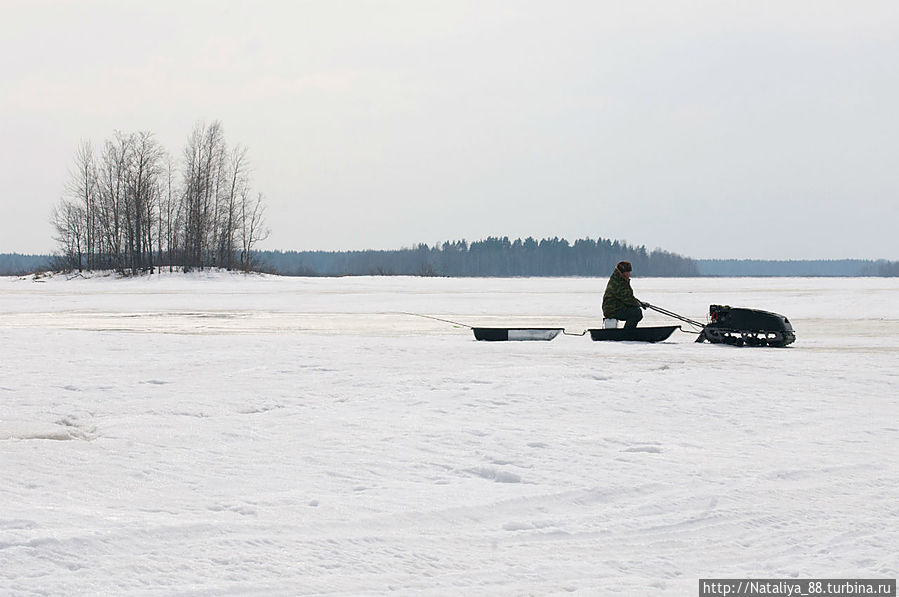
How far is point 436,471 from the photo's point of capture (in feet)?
21.2

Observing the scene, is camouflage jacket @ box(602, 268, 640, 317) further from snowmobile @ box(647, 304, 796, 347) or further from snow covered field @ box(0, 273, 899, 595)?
snow covered field @ box(0, 273, 899, 595)

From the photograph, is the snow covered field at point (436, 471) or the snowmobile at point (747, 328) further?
the snowmobile at point (747, 328)

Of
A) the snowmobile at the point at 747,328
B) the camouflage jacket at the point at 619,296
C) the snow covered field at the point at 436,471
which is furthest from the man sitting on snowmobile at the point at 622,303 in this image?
the snow covered field at the point at 436,471

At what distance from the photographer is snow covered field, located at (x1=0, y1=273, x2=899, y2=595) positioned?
4492 mm

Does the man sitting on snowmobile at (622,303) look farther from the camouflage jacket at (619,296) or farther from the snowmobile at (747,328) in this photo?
the snowmobile at (747,328)

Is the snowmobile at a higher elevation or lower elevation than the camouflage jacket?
lower

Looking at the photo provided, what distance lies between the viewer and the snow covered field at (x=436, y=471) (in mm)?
4492

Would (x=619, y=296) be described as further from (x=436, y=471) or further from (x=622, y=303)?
(x=436, y=471)

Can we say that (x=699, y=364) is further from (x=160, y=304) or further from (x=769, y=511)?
(x=160, y=304)

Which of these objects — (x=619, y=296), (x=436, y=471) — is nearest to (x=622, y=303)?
(x=619, y=296)

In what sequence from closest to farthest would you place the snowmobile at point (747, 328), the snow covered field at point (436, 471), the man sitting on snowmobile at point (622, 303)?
the snow covered field at point (436, 471) < the snowmobile at point (747, 328) < the man sitting on snowmobile at point (622, 303)

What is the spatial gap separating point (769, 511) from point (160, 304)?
2791 cm

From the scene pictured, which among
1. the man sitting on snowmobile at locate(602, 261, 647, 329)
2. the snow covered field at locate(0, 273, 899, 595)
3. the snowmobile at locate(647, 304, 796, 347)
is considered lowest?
the snow covered field at locate(0, 273, 899, 595)

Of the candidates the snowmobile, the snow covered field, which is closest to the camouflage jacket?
the snowmobile
